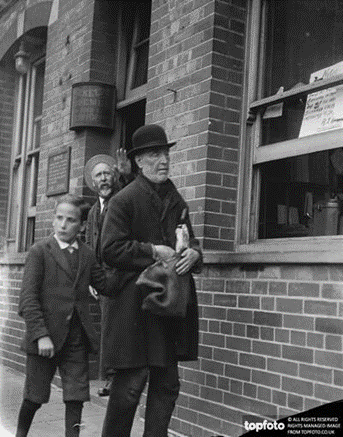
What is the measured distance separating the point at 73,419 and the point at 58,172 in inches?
141

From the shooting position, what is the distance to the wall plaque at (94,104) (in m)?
6.66

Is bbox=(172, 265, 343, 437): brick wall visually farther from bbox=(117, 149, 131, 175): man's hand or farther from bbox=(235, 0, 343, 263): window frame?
bbox=(117, 149, 131, 175): man's hand

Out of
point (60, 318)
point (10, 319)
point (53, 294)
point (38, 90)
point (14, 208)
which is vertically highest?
point (38, 90)

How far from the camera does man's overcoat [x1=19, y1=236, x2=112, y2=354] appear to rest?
4066 mm

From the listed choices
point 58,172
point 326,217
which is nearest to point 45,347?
point 326,217

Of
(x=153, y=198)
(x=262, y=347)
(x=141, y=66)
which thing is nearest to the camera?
(x=153, y=198)

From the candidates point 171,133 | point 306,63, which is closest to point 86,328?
point 171,133

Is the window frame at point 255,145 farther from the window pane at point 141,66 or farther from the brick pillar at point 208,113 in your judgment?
the window pane at point 141,66

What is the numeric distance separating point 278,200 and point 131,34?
3063 millimetres

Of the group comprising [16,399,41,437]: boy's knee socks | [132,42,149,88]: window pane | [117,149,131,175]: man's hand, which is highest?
[132,42,149,88]: window pane

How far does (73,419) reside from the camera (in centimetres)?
409

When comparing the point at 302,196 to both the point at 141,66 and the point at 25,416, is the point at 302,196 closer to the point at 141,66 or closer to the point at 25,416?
the point at 25,416

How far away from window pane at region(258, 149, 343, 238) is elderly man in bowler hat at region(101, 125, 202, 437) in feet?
3.28

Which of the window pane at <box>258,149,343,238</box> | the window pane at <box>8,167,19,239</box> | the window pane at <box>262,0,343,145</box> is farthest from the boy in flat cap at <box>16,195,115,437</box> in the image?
the window pane at <box>8,167,19,239</box>
